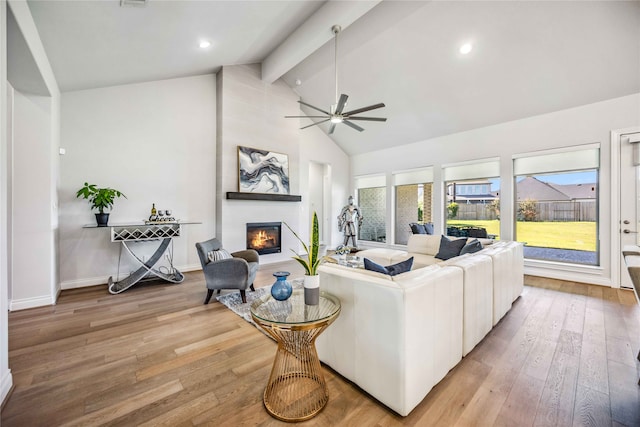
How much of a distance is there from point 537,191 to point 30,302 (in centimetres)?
807

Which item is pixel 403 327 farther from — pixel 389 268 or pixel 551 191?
pixel 551 191

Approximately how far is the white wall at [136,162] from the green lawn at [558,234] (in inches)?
247

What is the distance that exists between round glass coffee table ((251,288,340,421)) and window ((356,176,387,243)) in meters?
6.05

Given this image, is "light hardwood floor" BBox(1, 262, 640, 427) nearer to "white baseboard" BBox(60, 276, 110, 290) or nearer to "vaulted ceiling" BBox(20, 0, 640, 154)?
"white baseboard" BBox(60, 276, 110, 290)

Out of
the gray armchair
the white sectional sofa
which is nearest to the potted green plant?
the gray armchair

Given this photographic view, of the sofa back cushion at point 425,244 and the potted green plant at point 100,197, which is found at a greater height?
the potted green plant at point 100,197

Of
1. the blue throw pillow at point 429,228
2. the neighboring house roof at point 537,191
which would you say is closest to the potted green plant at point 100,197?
the blue throw pillow at point 429,228

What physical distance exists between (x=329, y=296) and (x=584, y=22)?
4729mm

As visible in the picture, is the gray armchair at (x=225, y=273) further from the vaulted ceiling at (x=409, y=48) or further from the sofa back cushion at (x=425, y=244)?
the sofa back cushion at (x=425, y=244)

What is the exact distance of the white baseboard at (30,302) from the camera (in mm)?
3105

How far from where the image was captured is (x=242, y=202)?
18.1 feet

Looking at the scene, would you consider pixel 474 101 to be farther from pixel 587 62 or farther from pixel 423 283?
pixel 423 283

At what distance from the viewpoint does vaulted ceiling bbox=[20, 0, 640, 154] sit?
2977mm

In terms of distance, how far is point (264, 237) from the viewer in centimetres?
588
